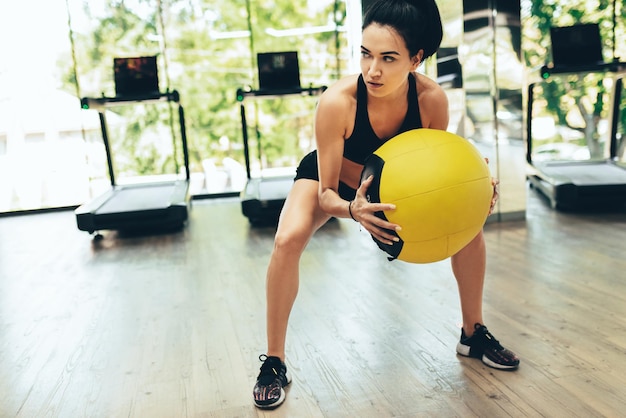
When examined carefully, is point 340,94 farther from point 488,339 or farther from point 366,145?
point 488,339

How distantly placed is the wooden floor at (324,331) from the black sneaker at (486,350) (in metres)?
0.04

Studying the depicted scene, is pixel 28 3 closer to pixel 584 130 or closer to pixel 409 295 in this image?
pixel 409 295

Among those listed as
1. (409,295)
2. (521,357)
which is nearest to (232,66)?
(409,295)

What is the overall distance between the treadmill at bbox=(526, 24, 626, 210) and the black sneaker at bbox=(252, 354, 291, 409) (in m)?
Result: 3.57

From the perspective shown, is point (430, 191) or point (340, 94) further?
point (340, 94)

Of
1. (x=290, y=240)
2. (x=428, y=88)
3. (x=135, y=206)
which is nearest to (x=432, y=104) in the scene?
(x=428, y=88)

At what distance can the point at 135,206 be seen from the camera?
498 centimetres

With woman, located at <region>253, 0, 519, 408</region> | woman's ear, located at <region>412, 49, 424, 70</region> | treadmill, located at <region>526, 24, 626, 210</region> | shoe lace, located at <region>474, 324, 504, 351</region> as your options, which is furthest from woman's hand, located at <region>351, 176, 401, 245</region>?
treadmill, located at <region>526, 24, 626, 210</region>

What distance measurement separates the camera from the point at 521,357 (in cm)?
204

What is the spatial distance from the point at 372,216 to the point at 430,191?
0.18m

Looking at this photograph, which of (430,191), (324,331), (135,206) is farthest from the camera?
(135,206)

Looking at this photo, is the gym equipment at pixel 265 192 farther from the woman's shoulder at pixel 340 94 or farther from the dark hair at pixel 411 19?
the dark hair at pixel 411 19

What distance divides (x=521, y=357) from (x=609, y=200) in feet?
10.2

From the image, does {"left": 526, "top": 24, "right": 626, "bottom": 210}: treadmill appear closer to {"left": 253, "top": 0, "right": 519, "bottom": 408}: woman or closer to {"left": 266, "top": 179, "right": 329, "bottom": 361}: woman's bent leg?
{"left": 253, "top": 0, "right": 519, "bottom": 408}: woman
